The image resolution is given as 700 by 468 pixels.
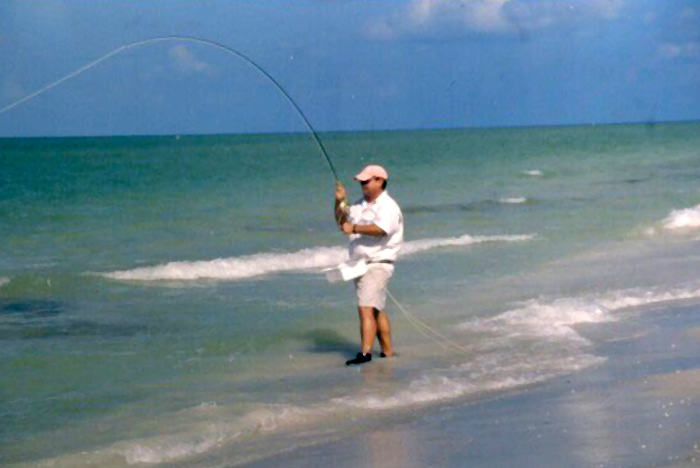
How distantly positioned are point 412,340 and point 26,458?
3606 millimetres

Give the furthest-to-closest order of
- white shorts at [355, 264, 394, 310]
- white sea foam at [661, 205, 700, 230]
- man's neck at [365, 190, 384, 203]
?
white sea foam at [661, 205, 700, 230]
white shorts at [355, 264, 394, 310]
man's neck at [365, 190, 384, 203]

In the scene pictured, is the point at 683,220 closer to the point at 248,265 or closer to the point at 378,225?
the point at 248,265

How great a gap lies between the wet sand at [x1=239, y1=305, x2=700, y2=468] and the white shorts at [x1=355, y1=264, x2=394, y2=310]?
1.12 metres

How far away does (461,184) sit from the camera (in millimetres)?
32281

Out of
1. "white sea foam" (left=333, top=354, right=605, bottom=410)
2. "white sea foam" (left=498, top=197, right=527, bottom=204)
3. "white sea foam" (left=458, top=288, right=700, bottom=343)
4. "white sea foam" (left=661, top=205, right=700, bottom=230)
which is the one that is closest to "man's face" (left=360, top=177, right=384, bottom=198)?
"white sea foam" (left=333, top=354, right=605, bottom=410)

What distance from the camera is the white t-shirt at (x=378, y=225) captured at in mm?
7574

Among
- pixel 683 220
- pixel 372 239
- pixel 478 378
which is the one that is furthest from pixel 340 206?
pixel 683 220

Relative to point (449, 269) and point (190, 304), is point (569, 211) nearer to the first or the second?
point (449, 269)

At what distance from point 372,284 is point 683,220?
11628mm

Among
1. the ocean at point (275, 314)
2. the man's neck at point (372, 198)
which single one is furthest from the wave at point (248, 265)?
the man's neck at point (372, 198)

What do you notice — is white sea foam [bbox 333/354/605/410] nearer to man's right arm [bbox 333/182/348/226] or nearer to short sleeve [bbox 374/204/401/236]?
short sleeve [bbox 374/204/401/236]

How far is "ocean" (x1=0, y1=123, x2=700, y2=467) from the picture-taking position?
6.75 m

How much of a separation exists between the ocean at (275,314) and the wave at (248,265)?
0.15ft

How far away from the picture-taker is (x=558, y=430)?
6.07 meters
